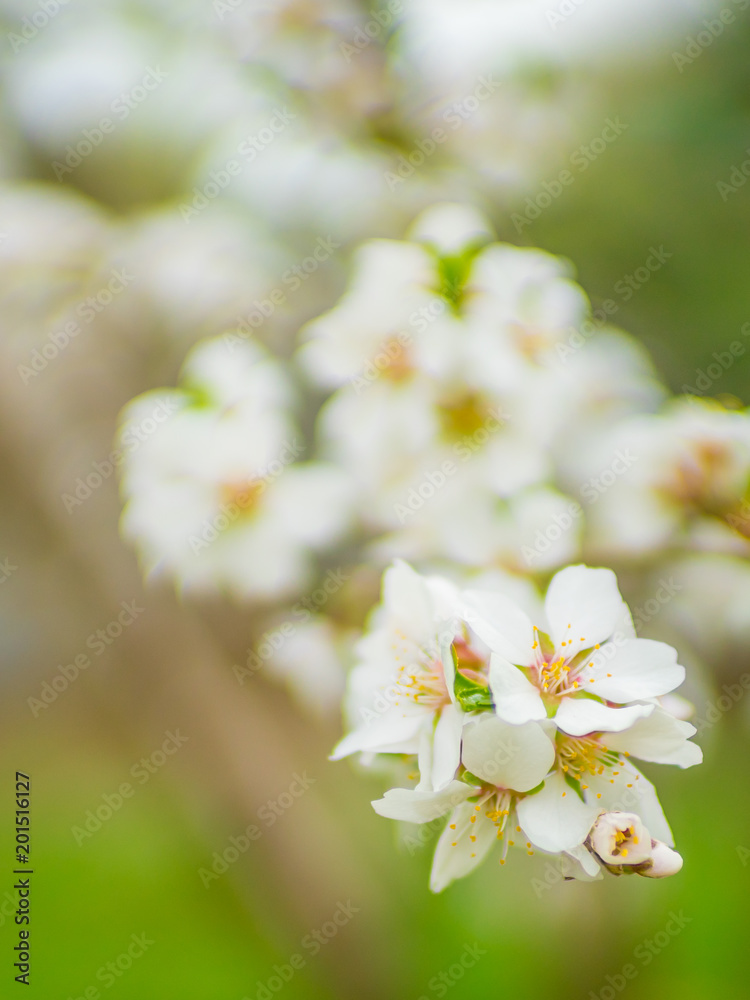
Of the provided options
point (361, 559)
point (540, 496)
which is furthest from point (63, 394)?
point (540, 496)

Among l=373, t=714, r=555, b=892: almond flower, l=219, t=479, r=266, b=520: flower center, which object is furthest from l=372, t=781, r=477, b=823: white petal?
l=219, t=479, r=266, b=520: flower center

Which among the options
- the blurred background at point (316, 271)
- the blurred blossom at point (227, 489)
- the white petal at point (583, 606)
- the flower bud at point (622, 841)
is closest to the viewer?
the flower bud at point (622, 841)

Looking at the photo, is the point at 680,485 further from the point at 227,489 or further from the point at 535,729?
the point at 227,489

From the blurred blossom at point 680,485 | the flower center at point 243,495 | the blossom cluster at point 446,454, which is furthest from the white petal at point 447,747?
the flower center at point 243,495

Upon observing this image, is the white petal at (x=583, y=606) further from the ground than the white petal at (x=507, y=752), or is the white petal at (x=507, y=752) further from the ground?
the white petal at (x=583, y=606)

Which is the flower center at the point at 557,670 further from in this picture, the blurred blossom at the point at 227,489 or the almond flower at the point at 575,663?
the blurred blossom at the point at 227,489

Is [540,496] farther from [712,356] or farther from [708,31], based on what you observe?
[708,31]

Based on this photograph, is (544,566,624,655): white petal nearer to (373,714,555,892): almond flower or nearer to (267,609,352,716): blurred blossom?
(373,714,555,892): almond flower
